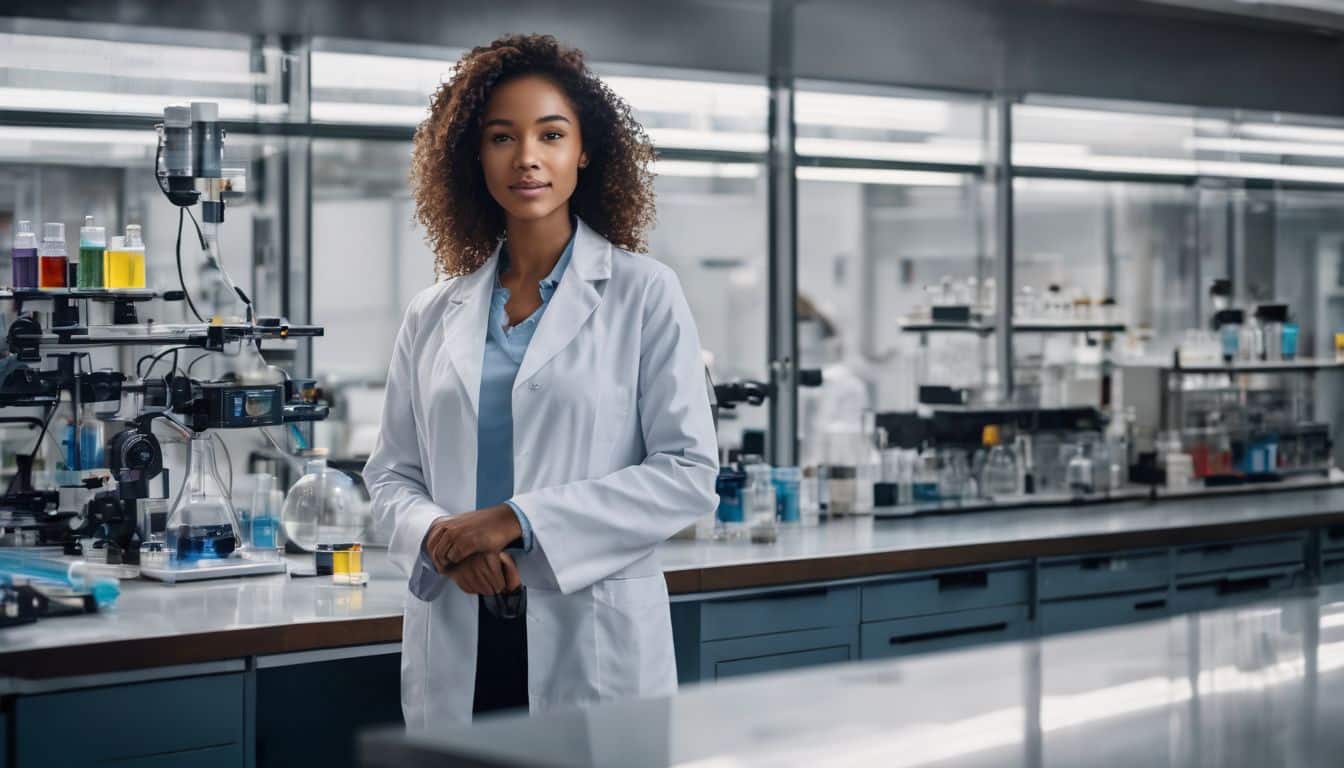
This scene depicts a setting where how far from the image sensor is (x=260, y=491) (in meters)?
3.22

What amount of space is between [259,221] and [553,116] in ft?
7.69

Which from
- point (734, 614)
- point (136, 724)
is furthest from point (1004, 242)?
point (136, 724)

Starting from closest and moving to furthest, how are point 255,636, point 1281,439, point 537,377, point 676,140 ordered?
point 537,377, point 255,636, point 676,140, point 1281,439

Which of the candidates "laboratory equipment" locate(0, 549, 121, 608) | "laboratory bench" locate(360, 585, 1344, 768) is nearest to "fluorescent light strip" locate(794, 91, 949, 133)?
"laboratory equipment" locate(0, 549, 121, 608)

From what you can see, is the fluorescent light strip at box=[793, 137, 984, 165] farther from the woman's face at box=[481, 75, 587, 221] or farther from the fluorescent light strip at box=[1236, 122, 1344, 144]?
the woman's face at box=[481, 75, 587, 221]

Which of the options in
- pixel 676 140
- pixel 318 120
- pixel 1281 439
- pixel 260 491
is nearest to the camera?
pixel 260 491

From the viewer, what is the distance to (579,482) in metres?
2.05

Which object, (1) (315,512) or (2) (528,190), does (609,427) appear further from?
(1) (315,512)

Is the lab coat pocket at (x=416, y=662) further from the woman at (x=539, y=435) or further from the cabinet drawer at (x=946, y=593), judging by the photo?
the cabinet drawer at (x=946, y=593)

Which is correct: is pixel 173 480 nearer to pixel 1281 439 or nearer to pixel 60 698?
pixel 60 698

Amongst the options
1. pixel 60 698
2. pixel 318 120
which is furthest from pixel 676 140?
pixel 60 698

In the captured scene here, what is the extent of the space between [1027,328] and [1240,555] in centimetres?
117

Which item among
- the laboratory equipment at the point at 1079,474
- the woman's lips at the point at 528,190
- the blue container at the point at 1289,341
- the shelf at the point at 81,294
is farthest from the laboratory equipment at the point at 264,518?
the blue container at the point at 1289,341

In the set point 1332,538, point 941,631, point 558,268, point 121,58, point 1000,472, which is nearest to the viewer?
point 558,268
